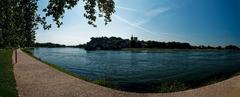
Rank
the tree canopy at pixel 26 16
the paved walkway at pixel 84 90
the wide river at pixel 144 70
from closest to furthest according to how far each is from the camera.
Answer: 1. the tree canopy at pixel 26 16
2. the paved walkway at pixel 84 90
3. the wide river at pixel 144 70

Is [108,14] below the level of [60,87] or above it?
above

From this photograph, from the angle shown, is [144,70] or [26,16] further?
[144,70]

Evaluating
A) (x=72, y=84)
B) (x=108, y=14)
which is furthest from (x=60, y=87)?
(x=108, y=14)

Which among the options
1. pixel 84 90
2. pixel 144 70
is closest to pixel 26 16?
pixel 84 90

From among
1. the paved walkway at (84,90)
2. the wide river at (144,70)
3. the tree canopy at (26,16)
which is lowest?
the wide river at (144,70)

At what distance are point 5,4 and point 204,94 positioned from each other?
14671 mm

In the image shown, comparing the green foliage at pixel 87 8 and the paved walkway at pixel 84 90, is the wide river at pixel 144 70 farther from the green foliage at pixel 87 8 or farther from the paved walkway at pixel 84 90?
the green foliage at pixel 87 8

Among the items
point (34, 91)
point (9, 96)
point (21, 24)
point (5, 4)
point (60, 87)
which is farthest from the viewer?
point (60, 87)

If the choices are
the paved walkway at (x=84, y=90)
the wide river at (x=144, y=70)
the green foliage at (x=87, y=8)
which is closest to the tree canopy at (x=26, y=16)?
the green foliage at (x=87, y=8)

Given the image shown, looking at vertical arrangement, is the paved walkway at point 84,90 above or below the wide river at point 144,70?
above

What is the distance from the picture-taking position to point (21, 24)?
929 cm

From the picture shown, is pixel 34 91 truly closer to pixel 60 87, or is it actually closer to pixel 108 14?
pixel 60 87

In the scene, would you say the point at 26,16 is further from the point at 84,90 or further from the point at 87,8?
the point at 84,90

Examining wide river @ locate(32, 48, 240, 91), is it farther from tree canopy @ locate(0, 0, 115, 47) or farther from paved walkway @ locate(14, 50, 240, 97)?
tree canopy @ locate(0, 0, 115, 47)
